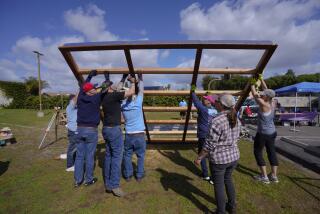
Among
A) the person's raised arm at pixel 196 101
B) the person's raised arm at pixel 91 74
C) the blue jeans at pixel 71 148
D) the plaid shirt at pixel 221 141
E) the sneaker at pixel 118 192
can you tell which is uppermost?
the person's raised arm at pixel 91 74

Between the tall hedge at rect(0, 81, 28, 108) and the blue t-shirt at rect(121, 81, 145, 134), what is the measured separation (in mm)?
41111

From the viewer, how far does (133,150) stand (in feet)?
17.0

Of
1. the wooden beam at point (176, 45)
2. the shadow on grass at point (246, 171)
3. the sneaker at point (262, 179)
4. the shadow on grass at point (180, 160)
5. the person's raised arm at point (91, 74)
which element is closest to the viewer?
the wooden beam at point (176, 45)

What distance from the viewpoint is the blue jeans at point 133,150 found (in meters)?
5.00

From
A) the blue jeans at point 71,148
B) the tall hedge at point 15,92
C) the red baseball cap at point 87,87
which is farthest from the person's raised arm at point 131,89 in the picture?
the tall hedge at point 15,92

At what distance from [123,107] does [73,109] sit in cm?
165

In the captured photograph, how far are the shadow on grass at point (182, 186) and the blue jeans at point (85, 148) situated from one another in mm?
1606

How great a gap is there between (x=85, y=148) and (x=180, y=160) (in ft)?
9.83

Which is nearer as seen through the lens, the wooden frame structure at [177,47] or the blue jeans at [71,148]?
the wooden frame structure at [177,47]

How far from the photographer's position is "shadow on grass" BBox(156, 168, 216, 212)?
430cm

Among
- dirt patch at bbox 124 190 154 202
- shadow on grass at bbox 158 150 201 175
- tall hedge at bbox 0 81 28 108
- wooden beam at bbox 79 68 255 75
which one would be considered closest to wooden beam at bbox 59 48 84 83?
wooden beam at bbox 79 68 255 75

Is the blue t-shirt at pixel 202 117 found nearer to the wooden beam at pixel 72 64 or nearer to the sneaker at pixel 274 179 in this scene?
the sneaker at pixel 274 179

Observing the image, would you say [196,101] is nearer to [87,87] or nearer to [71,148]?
[87,87]

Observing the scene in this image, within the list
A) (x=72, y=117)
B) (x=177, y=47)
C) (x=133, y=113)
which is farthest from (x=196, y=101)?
(x=72, y=117)
